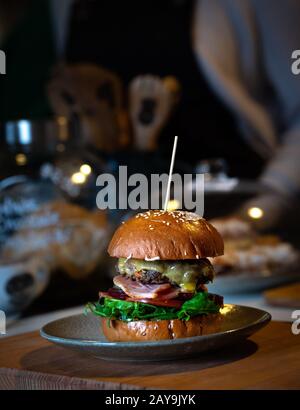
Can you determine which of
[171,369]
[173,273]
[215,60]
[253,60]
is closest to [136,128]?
[215,60]

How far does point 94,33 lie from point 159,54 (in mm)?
340

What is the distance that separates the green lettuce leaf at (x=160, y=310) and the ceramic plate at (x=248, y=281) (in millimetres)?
944

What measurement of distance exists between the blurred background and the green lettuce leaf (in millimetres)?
682

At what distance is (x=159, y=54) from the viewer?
356cm

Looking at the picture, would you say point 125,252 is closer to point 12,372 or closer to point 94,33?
point 12,372

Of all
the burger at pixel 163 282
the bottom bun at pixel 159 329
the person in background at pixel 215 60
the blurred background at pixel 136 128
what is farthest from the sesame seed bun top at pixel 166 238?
the person in background at pixel 215 60

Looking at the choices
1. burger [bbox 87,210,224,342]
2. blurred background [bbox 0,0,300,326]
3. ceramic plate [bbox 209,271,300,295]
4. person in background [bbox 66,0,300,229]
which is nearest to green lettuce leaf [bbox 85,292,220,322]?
burger [bbox 87,210,224,342]

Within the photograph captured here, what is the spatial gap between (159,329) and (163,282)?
0.09m

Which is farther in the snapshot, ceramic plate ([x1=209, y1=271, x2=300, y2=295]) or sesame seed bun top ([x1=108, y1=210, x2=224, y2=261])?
ceramic plate ([x1=209, y1=271, x2=300, y2=295])

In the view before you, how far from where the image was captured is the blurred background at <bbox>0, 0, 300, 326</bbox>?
7.78 feet

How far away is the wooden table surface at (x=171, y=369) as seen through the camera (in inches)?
49.1

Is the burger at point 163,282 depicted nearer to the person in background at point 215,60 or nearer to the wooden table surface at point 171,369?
the wooden table surface at point 171,369

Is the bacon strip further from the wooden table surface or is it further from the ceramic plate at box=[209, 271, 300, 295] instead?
the ceramic plate at box=[209, 271, 300, 295]
